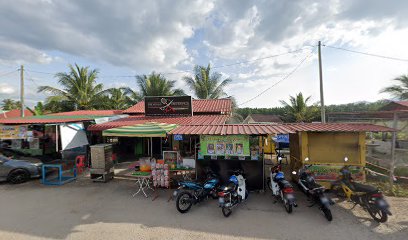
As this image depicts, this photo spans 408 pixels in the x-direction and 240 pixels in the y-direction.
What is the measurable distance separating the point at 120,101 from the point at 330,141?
21.8 metres

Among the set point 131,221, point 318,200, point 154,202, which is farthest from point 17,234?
point 318,200

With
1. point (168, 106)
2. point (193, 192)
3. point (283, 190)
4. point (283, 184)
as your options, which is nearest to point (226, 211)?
point (193, 192)

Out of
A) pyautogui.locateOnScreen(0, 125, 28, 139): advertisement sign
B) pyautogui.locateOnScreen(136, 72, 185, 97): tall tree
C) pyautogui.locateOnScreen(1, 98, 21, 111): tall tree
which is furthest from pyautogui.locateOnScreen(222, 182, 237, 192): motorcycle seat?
pyautogui.locateOnScreen(1, 98, 21, 111): tall tree

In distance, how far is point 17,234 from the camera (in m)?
4.68

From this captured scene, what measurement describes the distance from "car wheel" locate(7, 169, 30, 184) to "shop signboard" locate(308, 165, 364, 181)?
11010mm

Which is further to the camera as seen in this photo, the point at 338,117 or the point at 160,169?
the point at 338,117

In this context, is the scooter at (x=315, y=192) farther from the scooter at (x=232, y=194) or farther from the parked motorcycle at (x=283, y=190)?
the scooter at (x=232, y=194)

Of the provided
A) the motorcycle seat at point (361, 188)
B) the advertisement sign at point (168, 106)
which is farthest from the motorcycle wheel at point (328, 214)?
the advertisement sign at point (168, 106)

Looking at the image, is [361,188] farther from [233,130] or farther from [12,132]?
[12,132]

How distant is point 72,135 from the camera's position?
10047 millimetres

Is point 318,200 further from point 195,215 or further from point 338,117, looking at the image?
point 338,117

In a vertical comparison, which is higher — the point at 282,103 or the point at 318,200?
the point at 282,103

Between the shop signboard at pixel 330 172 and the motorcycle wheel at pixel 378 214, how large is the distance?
163 centimetres

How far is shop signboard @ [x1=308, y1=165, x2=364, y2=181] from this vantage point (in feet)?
21.4
